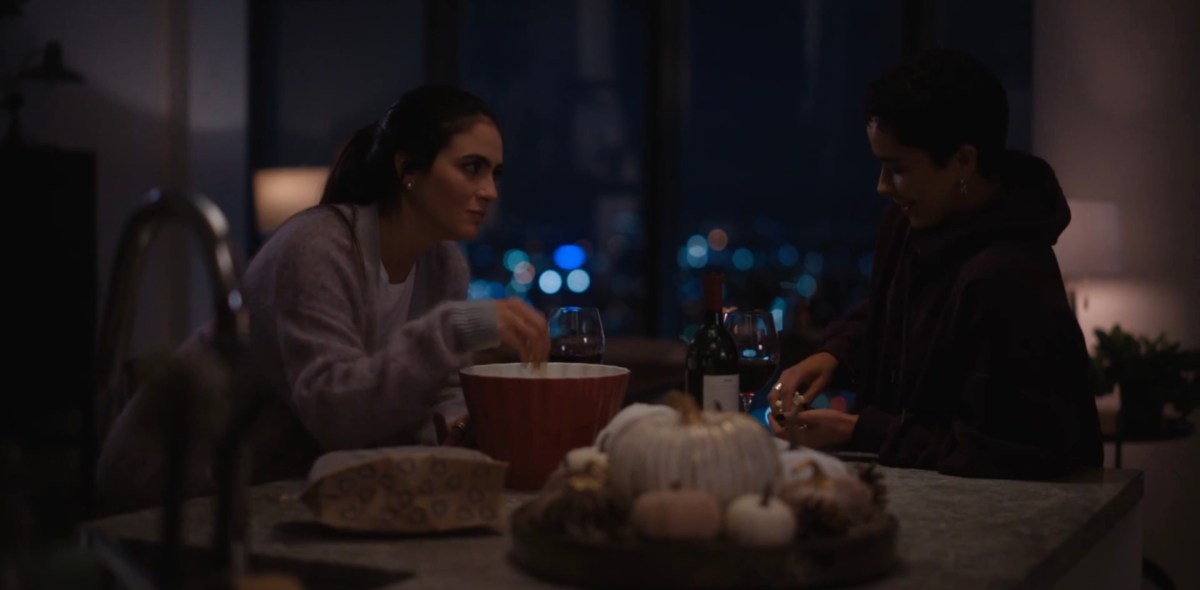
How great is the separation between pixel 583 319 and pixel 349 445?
0.34 m

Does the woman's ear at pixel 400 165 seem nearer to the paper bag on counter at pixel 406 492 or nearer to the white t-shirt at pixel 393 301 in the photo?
the white t-shirt at pixel 393 301

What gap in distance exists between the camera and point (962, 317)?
1.64 meters

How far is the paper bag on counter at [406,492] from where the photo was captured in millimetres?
1180

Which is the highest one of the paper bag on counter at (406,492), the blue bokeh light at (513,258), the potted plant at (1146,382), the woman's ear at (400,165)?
the woman's ear at (400,165)

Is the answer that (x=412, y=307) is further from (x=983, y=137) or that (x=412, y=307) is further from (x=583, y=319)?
(x=983, y=137)

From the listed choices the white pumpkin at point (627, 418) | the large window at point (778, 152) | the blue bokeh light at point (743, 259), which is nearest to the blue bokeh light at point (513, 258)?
the large window at point (778, 152)

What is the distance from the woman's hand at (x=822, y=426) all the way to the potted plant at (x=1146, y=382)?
7.49 ft

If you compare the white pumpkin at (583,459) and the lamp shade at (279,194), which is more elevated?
the lamp shade at (279,194)

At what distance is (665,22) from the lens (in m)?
6.21

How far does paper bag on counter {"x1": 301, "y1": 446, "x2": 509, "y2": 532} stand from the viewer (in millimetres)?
1180

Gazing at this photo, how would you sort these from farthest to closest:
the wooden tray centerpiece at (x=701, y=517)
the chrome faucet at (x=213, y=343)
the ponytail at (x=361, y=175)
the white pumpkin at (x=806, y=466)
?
the ponytail at (x=361, y=175), the white pumpkin at (x=806, y=466), the wooden tray centerpiece at (x=701, y=517), the chrome faucet at (x=213, y=343)

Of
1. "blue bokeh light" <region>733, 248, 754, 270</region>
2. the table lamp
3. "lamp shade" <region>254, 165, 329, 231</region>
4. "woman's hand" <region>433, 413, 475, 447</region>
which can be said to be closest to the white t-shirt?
"woman's hand" <region>433, 413, 475, 447</region>

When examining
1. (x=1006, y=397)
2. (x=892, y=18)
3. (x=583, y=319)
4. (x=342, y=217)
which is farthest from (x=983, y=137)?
(x=892, y=18)

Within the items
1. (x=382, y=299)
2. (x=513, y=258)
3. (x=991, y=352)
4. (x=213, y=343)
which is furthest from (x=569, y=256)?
(x=213, y=343)
